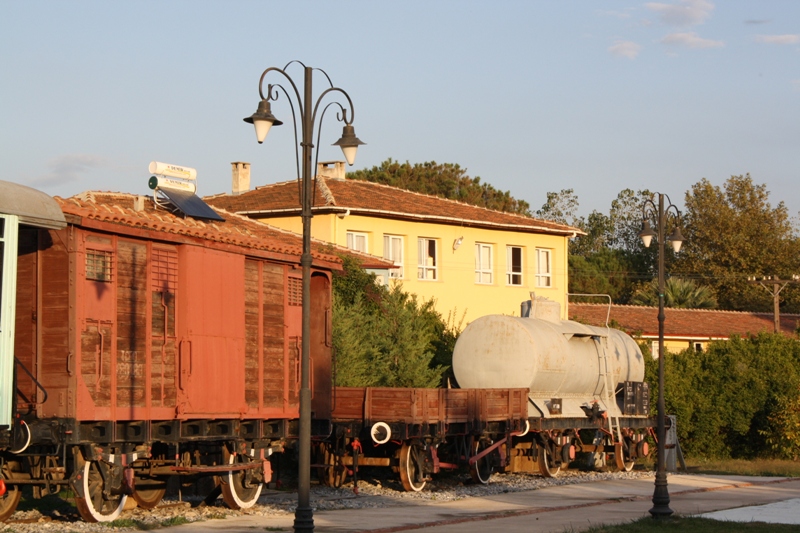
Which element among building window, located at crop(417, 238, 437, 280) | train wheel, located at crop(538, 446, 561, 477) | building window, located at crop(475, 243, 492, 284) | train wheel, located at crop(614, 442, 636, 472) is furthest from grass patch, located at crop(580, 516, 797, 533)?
building window, located at crop(475, 243, 492, 284)

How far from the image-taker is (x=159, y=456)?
1669cm

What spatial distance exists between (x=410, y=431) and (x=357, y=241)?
59.1 ft

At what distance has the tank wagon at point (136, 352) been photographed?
1397 centimetres

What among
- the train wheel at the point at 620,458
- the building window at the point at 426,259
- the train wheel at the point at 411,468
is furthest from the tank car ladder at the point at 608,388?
the building window at the point at 426,259

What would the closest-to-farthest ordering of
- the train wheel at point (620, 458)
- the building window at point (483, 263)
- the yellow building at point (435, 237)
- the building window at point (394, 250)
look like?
the train wheel at point (620, 458) < the yellow building at point (435, 237) < the building window at point (394, 250) < the building window at point (483, 263)

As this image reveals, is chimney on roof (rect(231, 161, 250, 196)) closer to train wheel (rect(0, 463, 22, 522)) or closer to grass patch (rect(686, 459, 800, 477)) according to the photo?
grass patch (rect(686, 459, 800, 477))

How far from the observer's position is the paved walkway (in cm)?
1501

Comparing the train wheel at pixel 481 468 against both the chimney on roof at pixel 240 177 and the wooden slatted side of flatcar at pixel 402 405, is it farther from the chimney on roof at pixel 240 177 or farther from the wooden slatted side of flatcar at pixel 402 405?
the chimney on roof at pixel 240 177

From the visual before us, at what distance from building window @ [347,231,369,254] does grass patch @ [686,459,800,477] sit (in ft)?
40.2

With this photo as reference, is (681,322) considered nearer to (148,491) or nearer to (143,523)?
(148,491)

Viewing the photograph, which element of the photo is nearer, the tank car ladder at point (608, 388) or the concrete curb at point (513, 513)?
the concrete curb at point (513, 513)

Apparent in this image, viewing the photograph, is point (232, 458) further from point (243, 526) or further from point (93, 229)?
point (93, 229)

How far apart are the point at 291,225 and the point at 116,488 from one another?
75.5ft

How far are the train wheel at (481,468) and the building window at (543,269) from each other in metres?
20.5
